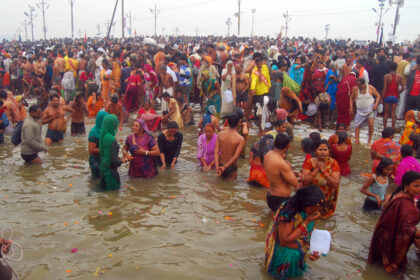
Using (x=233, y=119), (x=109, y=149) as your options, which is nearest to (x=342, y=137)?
(x=233, y=119)

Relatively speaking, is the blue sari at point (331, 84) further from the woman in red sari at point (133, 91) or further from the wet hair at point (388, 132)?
the woman in red sari at point (133, 91)

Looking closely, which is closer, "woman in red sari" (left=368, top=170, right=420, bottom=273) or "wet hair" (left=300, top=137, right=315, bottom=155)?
"woman in red sari" (left=368, top=170, right=420, bottom=273)

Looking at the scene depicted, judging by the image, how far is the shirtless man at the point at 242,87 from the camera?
33.4 ft

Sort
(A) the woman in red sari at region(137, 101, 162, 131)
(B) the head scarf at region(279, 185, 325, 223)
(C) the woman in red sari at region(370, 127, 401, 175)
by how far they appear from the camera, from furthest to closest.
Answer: (A) the woman in red sari at region(137, 101, 162, 131)
(C) the woman in red sari at region(370, 127, 401, 175)
(B) the head scarf at region(279, 185, 325, 223)

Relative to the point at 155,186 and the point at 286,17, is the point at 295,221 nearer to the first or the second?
the point at 155,186

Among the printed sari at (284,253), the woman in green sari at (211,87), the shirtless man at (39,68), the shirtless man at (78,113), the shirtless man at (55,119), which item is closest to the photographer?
the printed sari at (284,253)

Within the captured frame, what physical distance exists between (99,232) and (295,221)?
101 inches

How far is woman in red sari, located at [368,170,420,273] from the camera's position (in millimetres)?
3732

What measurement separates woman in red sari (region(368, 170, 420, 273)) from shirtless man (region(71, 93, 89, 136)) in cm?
714

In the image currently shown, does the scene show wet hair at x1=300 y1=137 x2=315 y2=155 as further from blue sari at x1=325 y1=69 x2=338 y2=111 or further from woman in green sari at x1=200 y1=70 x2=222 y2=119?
blue sari at x1=325 y1=69 x2=338 y2=111

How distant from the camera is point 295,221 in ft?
11.6

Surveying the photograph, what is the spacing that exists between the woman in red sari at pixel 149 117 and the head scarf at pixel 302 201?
267 inches

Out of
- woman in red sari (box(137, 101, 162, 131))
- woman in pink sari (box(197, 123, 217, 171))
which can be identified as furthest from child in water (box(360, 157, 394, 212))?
woman in red sari (box(137, 101, 162, 131))

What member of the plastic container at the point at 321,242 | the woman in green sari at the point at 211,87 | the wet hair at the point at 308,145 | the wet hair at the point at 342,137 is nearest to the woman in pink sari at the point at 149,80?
the woman in green sari at the point at 211,87
